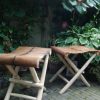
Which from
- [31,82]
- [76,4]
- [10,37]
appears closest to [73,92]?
[31,82]

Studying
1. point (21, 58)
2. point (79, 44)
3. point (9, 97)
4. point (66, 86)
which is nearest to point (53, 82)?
point (66, 86)

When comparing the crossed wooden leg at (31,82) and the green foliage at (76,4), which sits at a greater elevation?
the green foliage at (76,4)

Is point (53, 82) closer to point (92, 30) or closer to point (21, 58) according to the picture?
point (92, 30)

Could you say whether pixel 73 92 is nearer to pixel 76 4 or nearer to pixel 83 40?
pixel 83 40

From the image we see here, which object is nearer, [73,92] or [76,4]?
[73,92]

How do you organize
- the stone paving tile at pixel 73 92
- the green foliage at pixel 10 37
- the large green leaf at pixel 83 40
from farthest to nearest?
the large green leaf at pixel 83 40 → the green foliage at pixel 10 37 → the stone paving tile at pixel 73 92

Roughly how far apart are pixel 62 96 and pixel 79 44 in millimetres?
1369

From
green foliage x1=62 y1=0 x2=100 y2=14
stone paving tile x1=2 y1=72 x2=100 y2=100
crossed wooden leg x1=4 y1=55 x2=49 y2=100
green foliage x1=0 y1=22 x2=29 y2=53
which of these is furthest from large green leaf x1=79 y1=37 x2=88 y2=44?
crossed wooden leg x1=4 y1=55 x2=49 y2=100

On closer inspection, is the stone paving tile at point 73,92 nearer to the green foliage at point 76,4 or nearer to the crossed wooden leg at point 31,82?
the crossed wooden leg at point 31,82

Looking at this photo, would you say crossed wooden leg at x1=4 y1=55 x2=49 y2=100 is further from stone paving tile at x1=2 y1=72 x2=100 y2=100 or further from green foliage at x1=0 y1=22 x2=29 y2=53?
green foliage at x1=0 y1=22 x2=29 y2=53

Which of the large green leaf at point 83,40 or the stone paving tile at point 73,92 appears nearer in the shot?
the stone paving tile at point 73,92

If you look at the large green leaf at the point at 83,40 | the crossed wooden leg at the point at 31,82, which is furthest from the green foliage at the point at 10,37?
the large green leaf at the point at 83,40

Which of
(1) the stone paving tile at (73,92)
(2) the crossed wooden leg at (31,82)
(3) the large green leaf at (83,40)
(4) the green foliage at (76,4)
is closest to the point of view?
(2) the crossed wooden leg at (31,82)

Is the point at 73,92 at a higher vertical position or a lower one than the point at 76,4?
lower
